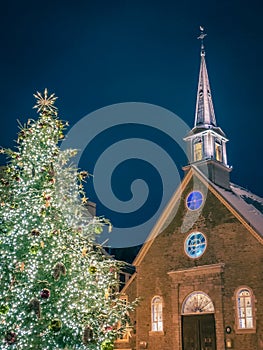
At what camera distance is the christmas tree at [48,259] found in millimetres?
12789

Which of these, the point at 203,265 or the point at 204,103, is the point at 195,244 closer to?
the point at 203,265

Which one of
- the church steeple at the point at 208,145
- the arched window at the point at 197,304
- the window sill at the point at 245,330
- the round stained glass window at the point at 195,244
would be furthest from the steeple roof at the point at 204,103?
the window sill at the point at 245,330

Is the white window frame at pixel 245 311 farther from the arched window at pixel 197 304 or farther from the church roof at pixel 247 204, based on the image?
the church roof at pixel 247 204

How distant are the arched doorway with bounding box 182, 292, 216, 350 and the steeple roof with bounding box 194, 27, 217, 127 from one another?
37.2 feet

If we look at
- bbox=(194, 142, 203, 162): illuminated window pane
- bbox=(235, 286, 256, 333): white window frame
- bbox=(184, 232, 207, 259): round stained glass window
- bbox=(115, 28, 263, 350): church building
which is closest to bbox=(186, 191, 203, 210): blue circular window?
bbox=(115, 28, 263, 350): church building

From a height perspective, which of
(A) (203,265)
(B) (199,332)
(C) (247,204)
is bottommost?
(B) (199,332)

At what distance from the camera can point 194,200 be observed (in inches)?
1109

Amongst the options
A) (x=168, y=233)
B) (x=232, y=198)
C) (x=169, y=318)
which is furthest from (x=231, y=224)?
(x=169, y=318)

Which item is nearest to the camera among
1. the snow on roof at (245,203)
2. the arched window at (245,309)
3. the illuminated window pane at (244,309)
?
the arched window at (245,309)

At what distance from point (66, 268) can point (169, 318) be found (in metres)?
14.5

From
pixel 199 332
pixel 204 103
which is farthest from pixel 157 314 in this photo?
pixel 204 103

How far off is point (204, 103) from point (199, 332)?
15.3m

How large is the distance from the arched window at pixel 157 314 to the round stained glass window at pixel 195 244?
11.1 feet

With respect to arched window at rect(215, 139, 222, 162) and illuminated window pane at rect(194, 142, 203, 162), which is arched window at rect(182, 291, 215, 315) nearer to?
illuminated window pane at rect(194, 142, 203, 162)
